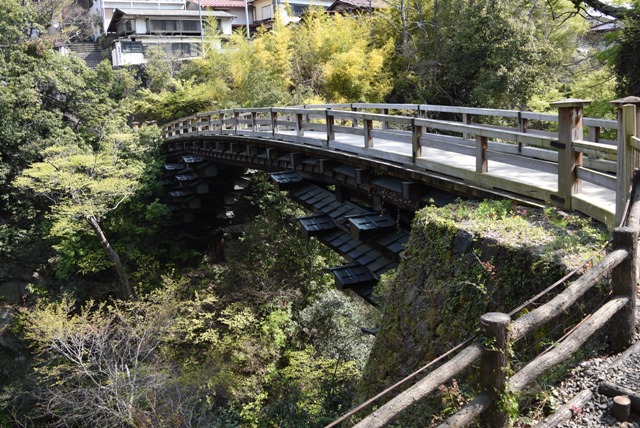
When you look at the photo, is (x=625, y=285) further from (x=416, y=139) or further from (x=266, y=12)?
(x=266, y=12)

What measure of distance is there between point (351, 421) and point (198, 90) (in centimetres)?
2589

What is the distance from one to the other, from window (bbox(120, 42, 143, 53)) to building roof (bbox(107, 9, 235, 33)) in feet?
7.08

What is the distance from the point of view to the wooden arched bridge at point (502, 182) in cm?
299

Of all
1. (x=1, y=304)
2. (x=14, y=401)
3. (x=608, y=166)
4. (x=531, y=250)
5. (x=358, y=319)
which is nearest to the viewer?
(x=531, y=250)

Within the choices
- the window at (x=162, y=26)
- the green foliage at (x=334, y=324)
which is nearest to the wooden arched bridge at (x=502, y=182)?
the green foliage at (x=334, y=324)

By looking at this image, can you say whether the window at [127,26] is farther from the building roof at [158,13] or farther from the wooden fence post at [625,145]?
the wooden fence post at [625,145]

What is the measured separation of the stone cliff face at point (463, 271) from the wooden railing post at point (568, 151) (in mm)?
274

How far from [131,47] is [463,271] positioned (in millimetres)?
37396

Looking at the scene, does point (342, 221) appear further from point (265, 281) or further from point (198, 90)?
point (198, 90)

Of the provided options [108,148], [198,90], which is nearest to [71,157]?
[108,148]

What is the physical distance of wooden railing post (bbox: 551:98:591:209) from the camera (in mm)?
5320

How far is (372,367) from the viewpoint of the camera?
5.79 m

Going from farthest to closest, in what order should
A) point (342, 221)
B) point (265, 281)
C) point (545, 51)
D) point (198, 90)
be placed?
point (198, 90) → point (545, 51) → point (265, 281) → point (342, 221)

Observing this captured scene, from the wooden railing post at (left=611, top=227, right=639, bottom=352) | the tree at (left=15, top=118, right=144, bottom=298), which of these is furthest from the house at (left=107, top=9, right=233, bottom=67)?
the wooden railing post at (left=611, top=227, right=639, bottom=352)
